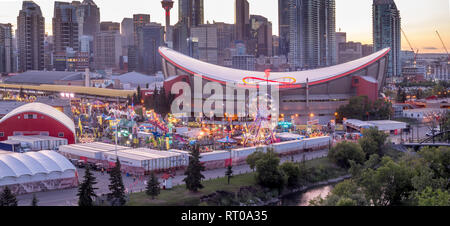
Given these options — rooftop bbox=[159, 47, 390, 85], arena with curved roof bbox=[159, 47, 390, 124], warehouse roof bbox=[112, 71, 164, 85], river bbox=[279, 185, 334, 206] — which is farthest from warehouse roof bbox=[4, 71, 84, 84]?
river bbox=[279, 185, 334, 206]

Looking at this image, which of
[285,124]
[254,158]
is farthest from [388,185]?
[285,124]

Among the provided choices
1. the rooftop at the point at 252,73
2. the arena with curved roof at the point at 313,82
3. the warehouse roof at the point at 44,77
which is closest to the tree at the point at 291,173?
the arena with curved roof at the point at 313,82

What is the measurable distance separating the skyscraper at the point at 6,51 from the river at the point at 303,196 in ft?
307

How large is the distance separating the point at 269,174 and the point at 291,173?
1.00 meters

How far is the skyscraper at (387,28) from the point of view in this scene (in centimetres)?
10025

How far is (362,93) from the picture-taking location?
100 feet

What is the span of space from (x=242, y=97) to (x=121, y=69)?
3315 inches

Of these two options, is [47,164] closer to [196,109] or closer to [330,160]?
[330,160]

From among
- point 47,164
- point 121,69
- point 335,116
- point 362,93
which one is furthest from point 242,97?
point 121,69

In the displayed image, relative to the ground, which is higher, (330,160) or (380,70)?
(380,70)

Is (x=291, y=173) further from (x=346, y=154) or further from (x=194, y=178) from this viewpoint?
(x=194, y=178)

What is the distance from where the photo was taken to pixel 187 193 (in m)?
13.9

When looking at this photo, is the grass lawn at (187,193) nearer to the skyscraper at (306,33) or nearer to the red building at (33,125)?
the red building at (33,125)

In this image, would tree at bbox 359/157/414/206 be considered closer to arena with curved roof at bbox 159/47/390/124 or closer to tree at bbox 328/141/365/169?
tree at bbox 328/141/365/169
